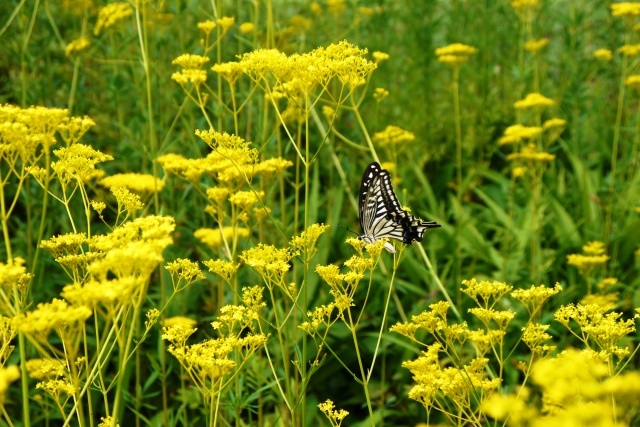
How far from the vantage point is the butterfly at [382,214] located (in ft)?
12.6

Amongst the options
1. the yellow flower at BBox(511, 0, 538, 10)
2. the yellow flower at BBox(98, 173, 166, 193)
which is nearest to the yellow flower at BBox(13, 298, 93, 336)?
the yellow flower at BBox(98, 173, 166, 193)

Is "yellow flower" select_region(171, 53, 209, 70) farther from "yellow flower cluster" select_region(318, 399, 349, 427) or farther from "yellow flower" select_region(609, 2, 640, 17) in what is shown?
"yellow flower" select_region(609, 2, 640, 17)

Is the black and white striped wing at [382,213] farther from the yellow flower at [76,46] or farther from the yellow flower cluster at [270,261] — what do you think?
the yellow flower at [76,46]

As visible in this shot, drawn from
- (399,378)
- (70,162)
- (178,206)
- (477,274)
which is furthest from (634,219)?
(70,162)

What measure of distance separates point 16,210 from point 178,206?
1920 mm

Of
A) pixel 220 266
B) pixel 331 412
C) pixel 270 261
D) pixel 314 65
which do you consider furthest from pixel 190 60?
pixel 331 412

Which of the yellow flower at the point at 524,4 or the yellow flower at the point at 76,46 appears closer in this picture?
the yellow flower at the point at 76,46

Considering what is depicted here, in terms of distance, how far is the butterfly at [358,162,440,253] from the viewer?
12.6 ft

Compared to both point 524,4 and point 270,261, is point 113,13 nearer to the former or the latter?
point 270,261

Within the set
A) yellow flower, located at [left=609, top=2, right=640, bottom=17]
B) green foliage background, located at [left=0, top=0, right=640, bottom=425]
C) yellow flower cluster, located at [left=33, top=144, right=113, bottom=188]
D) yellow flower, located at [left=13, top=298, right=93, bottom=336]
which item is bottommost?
green foliage background, located at [left=0, top=0, right=640, bottom=425]

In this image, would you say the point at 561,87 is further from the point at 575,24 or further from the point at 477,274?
the point at 477,274

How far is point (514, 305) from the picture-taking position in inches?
223

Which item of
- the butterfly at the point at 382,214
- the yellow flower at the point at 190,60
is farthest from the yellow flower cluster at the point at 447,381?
the yellow flower at the point at 190,60

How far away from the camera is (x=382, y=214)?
4059 millimetres
